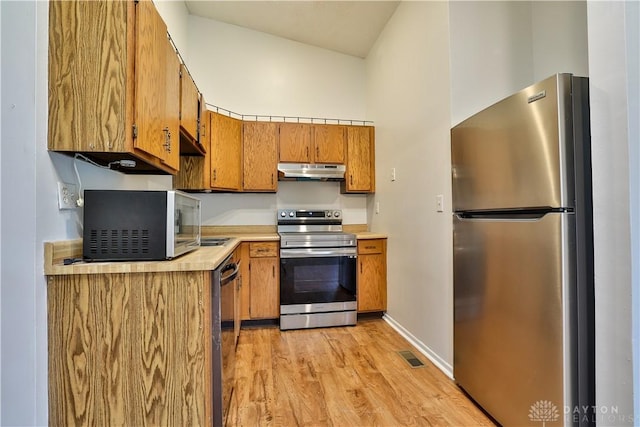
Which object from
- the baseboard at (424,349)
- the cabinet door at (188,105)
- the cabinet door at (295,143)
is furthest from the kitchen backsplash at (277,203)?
the baseboard at (424,349)

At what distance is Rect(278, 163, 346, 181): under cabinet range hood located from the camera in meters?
3.16

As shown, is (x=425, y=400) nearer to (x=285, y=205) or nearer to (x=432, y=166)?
(x=432, y=166)

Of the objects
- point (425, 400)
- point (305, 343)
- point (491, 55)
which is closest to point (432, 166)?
point (491, 55)

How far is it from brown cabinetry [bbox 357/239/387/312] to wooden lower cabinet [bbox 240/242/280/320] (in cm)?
84

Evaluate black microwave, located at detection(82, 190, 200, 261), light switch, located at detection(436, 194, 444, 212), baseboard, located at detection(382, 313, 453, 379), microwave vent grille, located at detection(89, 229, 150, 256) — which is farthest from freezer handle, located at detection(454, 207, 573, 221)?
microwave vent grille, located at detection(89, 229, 150, 256)

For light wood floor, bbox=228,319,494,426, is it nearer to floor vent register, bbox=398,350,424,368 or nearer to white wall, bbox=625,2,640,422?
floor vent register, bbox=398,350,424,368

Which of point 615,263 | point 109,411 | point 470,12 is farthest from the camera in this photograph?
point 470,12

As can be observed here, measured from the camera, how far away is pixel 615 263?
895 millimetres

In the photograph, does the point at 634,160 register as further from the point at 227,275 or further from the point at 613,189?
the point at 227,275

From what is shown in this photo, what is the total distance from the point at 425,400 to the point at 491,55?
2.23 metres

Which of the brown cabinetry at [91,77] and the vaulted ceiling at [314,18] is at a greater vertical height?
the vaulted ceiling at [314,18]

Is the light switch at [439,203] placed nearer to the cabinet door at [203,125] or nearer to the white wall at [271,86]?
the white wall at [271,86]

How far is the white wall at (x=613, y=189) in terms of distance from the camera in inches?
33.9

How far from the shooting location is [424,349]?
225 cm
